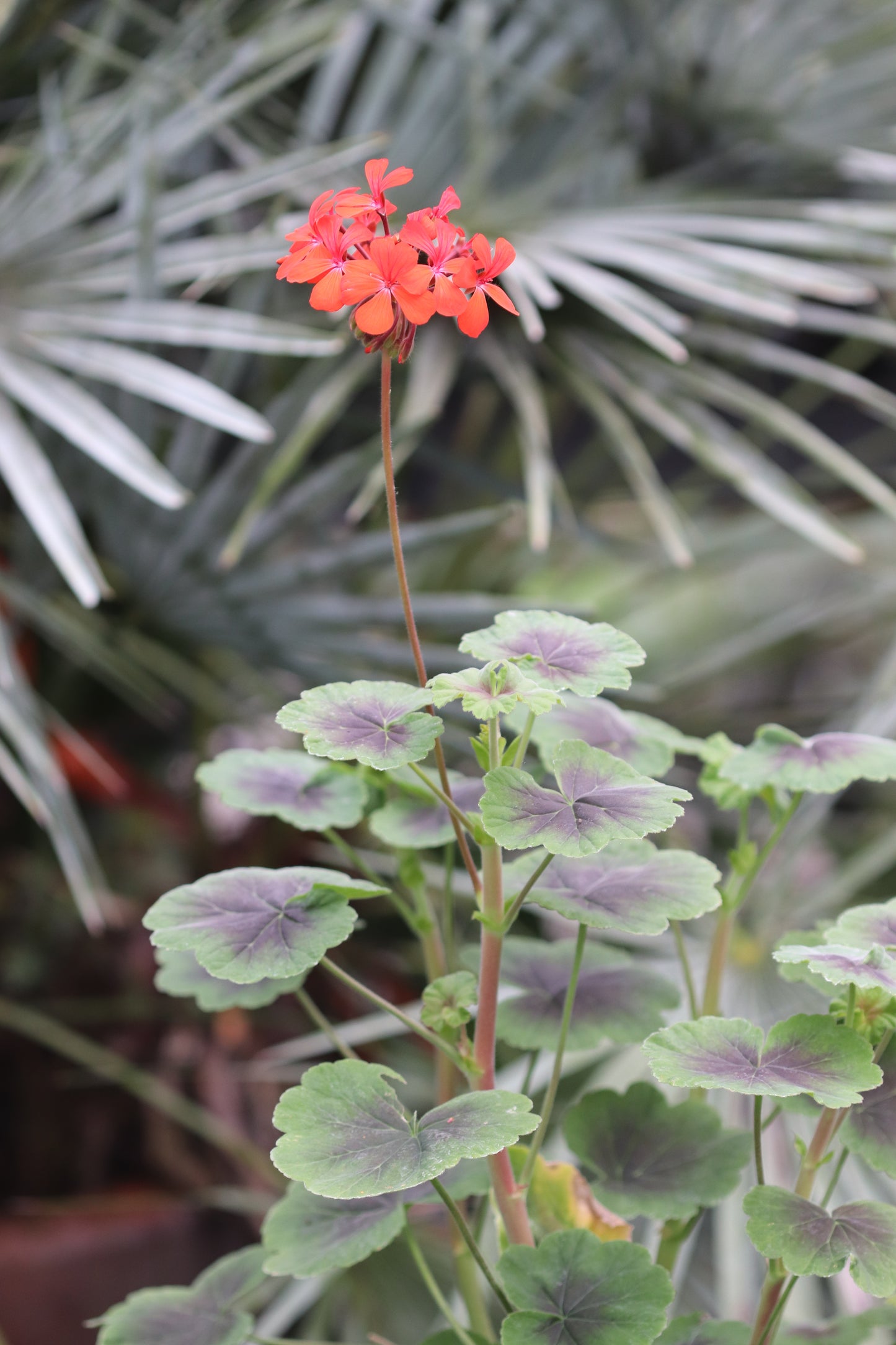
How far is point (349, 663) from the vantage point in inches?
44.6

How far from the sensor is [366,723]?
0.39 metres

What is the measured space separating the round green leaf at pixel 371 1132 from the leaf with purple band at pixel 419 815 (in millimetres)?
109

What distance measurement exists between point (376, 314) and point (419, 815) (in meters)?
0.24

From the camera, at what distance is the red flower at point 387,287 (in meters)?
0.35

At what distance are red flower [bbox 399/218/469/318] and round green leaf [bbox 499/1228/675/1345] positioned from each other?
318 millimetres

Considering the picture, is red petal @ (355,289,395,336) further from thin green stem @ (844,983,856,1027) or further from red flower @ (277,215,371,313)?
thin green stem @ (844,983,856,1027)

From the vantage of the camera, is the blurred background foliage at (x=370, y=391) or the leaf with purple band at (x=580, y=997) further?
the blurred background foliage at (x=370, y=391)

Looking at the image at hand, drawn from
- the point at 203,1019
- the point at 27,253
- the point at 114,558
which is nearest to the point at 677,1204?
the point at 114,558

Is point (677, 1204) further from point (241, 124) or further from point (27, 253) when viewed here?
point (241, 124)

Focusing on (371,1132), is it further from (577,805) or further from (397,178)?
(397,178)

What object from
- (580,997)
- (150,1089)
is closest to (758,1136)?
(580,997)

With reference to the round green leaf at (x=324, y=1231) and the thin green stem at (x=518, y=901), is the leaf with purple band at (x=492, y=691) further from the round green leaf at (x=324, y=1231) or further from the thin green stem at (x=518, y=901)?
the round green leaf at (x=324, y=1231)

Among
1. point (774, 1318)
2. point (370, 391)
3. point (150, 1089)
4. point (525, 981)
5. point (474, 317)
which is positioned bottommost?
point (150, 1089)

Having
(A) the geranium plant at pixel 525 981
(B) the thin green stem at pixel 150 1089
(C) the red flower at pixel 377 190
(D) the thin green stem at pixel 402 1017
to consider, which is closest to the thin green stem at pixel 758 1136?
(A) the geranium plant at pixel 525 981
